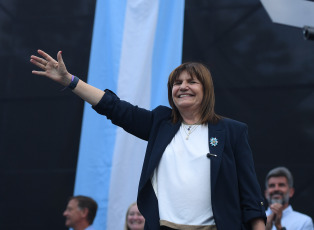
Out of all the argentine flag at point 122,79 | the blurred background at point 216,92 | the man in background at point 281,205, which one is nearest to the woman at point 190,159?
the man in background at point 281,205

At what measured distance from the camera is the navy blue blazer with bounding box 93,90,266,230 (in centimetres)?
146

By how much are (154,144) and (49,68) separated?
0.43 metres

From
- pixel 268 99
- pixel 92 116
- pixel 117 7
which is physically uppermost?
pixel 117 7

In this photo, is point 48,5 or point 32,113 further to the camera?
point 48,5

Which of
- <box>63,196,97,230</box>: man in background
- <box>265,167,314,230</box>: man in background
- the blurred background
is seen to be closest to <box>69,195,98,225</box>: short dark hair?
<box>63,196,97,230</box>: man in background

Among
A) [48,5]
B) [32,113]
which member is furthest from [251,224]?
[48,5]

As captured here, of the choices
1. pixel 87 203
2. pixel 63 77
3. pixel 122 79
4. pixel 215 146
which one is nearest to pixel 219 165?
pixel 215 146

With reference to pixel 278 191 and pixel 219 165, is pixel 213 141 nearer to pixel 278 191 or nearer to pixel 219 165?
pixel 219 165

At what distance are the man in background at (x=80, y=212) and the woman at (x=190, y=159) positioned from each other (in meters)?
1.74

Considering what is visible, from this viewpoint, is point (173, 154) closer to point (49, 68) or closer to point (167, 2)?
point (49, 68)

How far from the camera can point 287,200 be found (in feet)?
10.6

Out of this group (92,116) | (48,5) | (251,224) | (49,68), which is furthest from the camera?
(48,5)

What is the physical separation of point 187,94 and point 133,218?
1749 mm

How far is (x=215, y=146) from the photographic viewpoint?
1.52m
